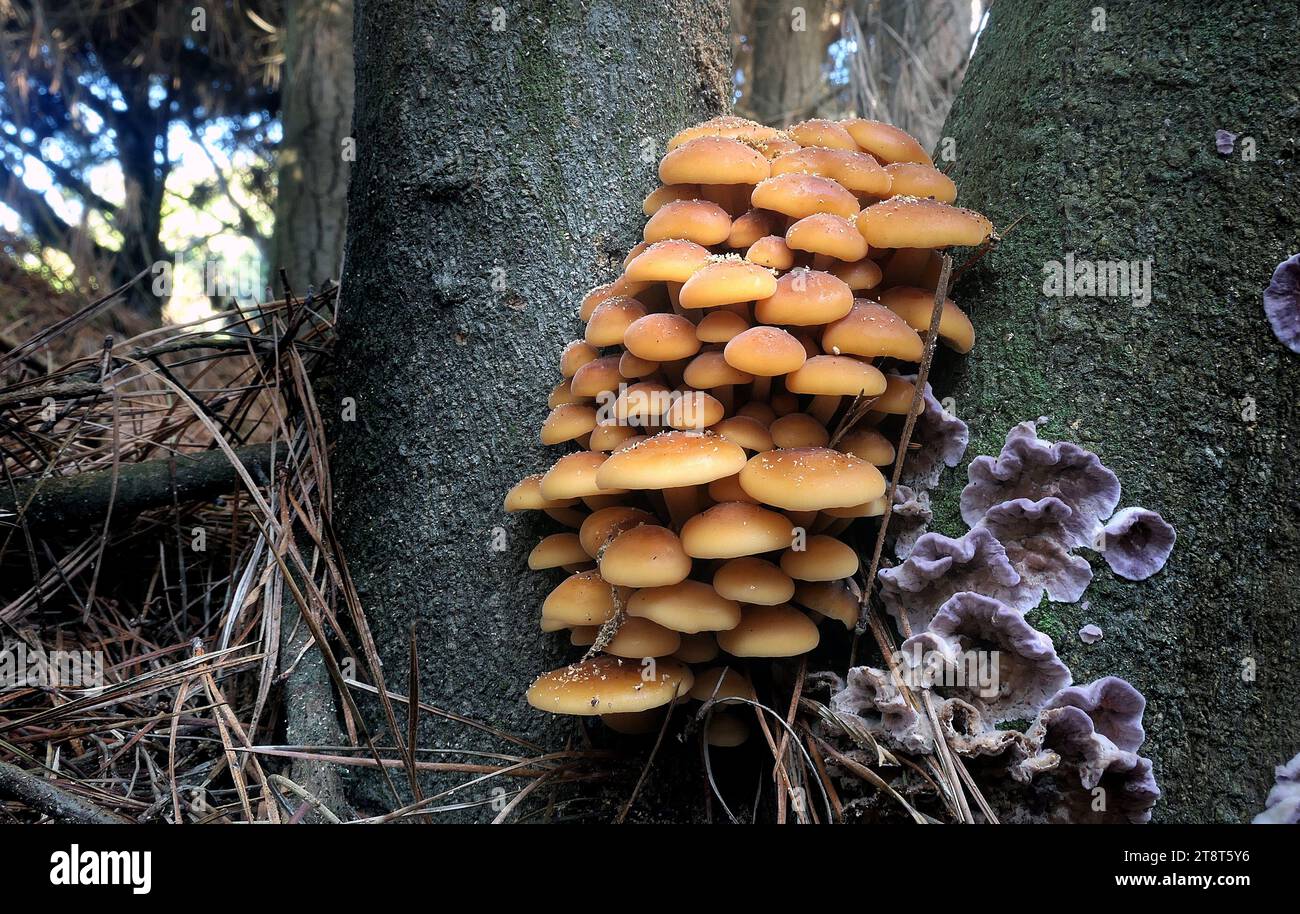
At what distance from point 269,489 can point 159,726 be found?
73cm

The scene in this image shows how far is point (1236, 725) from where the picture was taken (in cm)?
158

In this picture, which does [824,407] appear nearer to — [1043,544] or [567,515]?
Result: [1043,544]

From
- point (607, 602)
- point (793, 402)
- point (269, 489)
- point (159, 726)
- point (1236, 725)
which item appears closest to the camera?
point (1236, 725)

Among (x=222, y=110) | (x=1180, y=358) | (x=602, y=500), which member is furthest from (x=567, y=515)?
(x=222, y=110)

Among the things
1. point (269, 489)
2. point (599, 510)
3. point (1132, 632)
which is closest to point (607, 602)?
point (599, 510)

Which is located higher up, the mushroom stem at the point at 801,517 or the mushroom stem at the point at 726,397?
the mushroom stem at the point at 726,397

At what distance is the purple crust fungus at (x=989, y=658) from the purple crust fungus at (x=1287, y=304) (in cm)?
78

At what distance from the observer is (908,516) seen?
188 cm

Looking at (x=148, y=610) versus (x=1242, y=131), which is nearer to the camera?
(x=1242, y=131)

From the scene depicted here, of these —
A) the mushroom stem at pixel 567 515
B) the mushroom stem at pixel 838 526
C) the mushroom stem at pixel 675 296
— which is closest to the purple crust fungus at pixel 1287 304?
the mushroom stem at pixel 838 526

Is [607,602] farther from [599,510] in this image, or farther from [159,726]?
[159,726]

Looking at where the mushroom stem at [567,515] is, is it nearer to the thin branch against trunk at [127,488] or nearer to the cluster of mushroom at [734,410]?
the cluster of mushroom at [734,410]

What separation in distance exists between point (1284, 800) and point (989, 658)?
0.54 metres

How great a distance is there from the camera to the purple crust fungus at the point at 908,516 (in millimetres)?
1858
